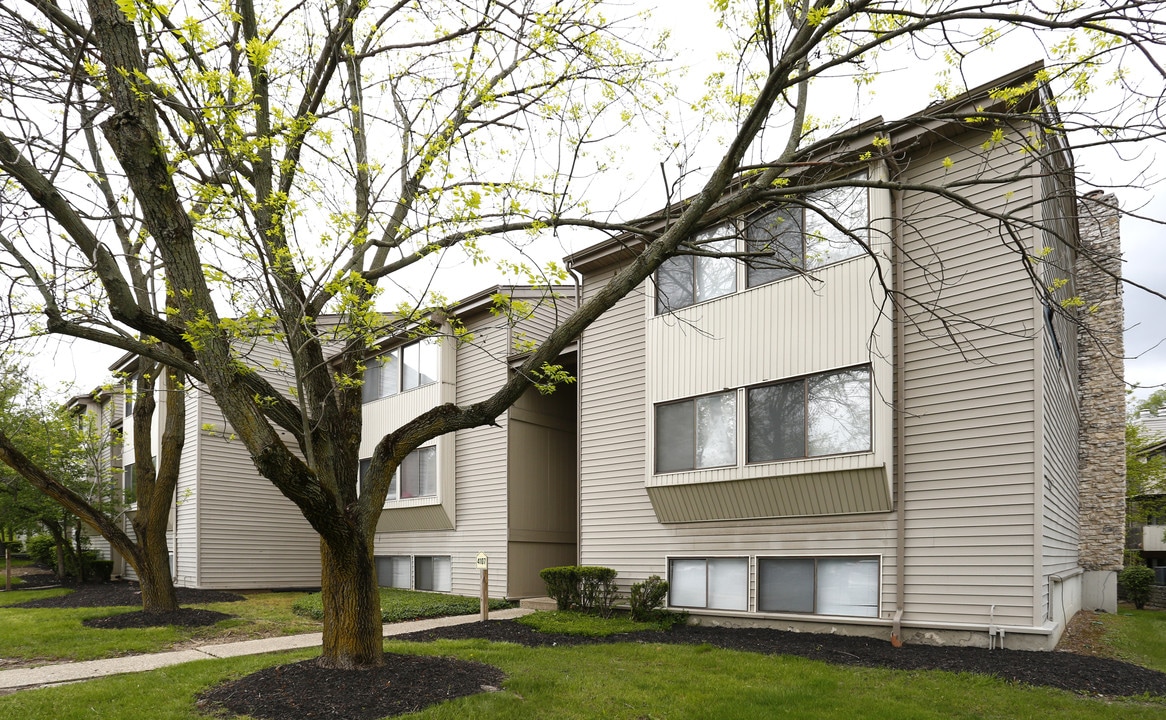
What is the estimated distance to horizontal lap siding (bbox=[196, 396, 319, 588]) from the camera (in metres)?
21.0

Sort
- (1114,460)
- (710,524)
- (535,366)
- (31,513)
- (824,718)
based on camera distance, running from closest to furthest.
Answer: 1. (824,718)
2. (535,366)
3. (710,524)
4. (1114,460)
5. (31,513)

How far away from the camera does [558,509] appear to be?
18375mm

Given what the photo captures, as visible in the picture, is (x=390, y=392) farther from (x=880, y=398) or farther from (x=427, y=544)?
(x=880, y=398)

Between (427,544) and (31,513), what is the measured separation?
12.2m

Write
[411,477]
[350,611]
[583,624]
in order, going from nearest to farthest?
[350,611], [583,624], [411,477]

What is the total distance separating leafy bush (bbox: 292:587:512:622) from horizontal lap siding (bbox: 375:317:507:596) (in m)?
0.84

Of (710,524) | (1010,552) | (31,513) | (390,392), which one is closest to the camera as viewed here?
(1010,552)

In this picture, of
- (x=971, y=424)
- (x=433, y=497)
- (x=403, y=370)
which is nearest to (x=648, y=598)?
(x=971, y=424)

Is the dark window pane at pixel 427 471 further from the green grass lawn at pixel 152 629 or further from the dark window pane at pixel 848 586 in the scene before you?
the dark window pane at pixel 848 586

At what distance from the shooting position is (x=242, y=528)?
21.7 m

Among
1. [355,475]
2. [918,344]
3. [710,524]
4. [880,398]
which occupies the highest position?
[918,344]

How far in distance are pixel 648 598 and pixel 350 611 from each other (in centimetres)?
626

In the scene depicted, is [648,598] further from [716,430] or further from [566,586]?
[716,430]

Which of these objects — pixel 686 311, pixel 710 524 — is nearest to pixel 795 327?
pixel 686 311
